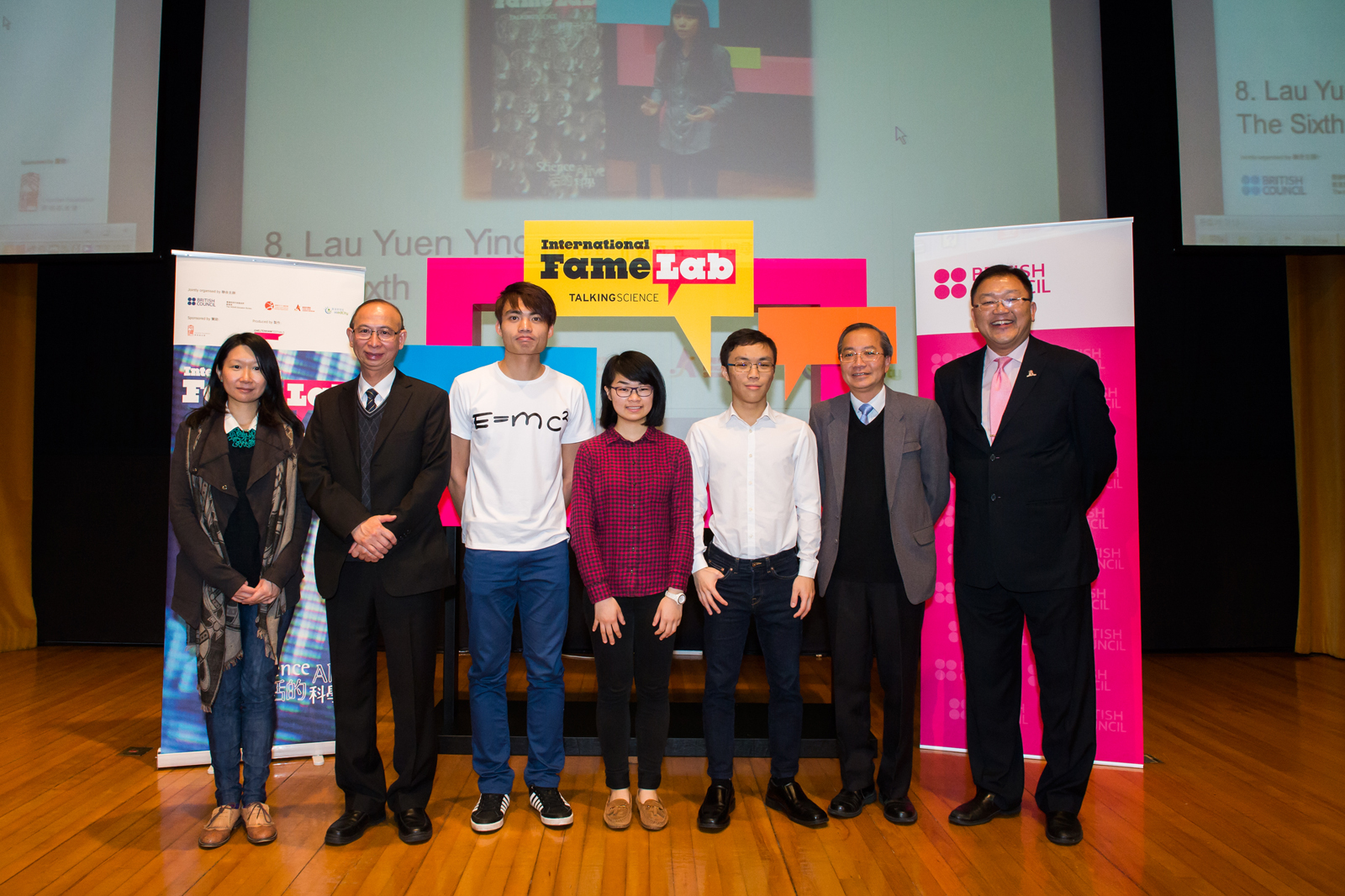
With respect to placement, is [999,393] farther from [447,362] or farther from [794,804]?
[447,362]

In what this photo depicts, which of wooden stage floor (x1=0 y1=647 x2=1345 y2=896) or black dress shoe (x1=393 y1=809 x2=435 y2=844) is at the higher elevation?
black dress shoe (x1=393 y1=809 x2=435 y2=844)

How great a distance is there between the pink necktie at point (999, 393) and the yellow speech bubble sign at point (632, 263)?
110cm

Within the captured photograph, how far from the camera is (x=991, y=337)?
2.46 metres

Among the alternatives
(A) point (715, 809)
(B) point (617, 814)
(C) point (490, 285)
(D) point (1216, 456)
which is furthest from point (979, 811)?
(D) point (1216, 456)

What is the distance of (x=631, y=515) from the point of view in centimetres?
235

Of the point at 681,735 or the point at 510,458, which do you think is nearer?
the point at 510,458

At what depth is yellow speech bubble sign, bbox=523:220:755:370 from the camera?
315 centimetres

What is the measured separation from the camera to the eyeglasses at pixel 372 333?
92.1 inches

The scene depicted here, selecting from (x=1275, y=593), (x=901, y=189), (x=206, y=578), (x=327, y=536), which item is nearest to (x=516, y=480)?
(x=327, y=536)

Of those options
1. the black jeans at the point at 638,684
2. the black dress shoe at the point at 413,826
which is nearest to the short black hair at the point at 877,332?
the black jeans at the point at 638,684

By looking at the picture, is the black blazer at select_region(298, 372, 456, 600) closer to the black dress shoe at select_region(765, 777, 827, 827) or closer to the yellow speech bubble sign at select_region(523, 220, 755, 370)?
the yellow speech bubble sign at select_region(523, 220, 755, 370)

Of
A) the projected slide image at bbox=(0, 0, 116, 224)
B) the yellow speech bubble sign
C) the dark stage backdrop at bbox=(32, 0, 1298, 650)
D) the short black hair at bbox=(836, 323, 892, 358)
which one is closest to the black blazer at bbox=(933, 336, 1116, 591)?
the short black hair at bbox=(836, 323, 892, 358)

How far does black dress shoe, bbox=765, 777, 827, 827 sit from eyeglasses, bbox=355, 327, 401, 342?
200 cm

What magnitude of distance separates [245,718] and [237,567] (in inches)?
19.1
